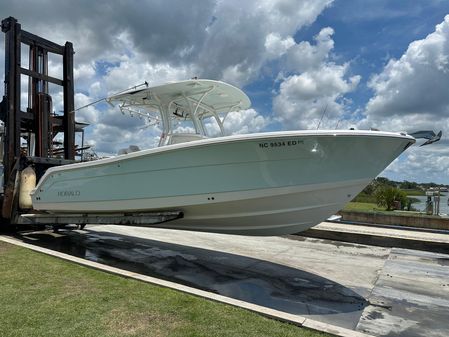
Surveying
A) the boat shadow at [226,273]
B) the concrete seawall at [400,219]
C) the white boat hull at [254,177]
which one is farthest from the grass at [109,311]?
the concrete seawall at [400,219]

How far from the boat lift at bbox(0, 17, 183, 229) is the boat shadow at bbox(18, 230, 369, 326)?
0.66 m

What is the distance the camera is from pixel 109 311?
334 centimetres

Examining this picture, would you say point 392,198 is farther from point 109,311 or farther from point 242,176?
point 109,311

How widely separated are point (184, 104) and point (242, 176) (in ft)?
8.32

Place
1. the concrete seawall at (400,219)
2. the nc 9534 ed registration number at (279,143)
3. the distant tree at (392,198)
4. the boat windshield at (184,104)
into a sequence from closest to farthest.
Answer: the nc 9534 ed registration number at (279,143)
the boat windshield at (184,104)
the concrete seawall at (400,219)
the distant tree at (392,198)

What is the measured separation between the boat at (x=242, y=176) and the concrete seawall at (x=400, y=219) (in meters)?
5.93

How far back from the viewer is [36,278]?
4.33 metres

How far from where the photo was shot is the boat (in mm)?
4824

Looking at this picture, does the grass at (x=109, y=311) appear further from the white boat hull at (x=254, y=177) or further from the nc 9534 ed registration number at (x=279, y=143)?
the nc 9534 ed registration number at (x=279, y=143)

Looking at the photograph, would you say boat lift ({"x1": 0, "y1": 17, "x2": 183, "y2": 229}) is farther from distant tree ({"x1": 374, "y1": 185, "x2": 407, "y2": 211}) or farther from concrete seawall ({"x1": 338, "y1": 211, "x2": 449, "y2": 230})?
distant tree ({"x1": 374, "y1": 185, "x2": 407, "y2": 211})

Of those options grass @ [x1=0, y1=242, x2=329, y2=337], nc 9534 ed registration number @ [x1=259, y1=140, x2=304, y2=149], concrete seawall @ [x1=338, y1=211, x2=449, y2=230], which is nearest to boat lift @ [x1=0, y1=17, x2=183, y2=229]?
grass @ [x1=0, y1=242, x2=329, y2=337]

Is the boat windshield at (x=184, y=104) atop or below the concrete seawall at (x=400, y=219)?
atop

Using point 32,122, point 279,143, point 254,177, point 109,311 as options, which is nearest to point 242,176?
point 254,177

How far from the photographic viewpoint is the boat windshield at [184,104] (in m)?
→ 6.41
